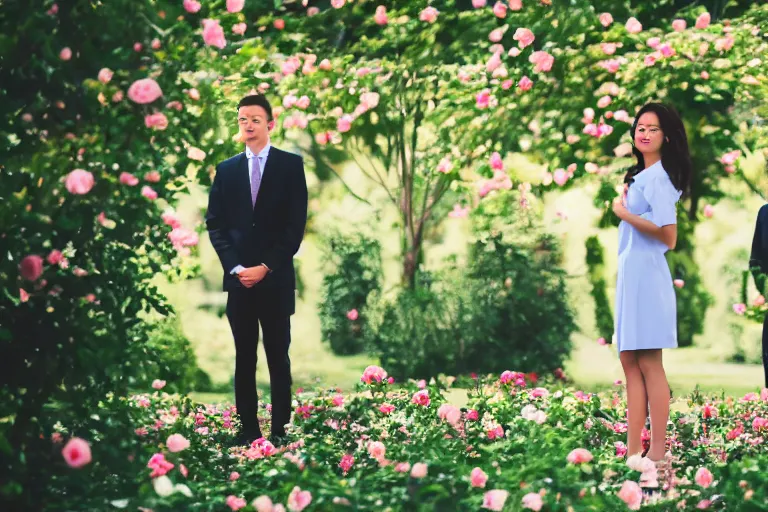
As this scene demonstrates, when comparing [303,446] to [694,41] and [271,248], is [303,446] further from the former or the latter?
[694,41]

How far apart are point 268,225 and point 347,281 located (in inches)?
113

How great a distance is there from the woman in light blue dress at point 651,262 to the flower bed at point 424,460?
0.30 meters

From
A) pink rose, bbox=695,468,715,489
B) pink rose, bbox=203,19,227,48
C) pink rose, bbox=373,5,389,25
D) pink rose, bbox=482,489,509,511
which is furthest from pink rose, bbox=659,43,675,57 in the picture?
pink rose, bbox=482,489,509,511

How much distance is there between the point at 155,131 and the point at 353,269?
404 cm

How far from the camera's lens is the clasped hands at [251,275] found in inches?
171

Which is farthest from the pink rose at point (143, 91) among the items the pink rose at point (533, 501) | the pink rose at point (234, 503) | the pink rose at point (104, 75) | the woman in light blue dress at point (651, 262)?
the woman in light blue dress at point (651, 262)

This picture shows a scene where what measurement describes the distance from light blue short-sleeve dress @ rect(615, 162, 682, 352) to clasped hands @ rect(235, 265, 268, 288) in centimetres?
147

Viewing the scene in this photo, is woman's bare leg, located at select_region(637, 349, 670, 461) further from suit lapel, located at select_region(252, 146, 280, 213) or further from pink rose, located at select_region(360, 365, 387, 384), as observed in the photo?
suit lapel, located at select_region(252, 146, 280, 213)

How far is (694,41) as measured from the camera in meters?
6.72

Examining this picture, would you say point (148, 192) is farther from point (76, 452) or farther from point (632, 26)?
point (632, 26)

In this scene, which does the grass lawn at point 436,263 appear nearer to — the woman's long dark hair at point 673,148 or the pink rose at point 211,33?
the woman's long dark hair at point 673,148

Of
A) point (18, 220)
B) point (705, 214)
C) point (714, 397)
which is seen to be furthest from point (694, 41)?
point (18, 220)

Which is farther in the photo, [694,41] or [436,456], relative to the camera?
[694,41]

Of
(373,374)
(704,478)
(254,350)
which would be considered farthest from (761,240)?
(254,350)
